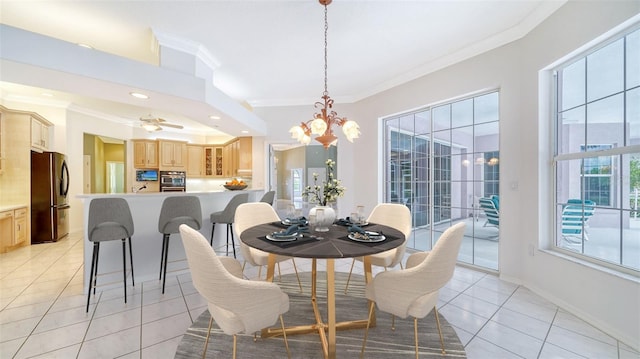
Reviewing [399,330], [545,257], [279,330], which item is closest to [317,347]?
[279,330]

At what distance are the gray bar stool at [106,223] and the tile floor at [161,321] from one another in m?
0.30

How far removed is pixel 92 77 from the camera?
260 centimetres

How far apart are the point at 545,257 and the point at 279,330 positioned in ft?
8.87

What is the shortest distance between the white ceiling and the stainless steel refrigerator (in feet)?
9.30

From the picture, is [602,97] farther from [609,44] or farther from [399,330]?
[399,330]

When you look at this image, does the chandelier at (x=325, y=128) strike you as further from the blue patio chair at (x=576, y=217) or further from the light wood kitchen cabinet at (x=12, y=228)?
the light wood kitchen cabinet at (x=12, y=228)

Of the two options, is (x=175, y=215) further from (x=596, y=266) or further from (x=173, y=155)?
(x=173, y=155)

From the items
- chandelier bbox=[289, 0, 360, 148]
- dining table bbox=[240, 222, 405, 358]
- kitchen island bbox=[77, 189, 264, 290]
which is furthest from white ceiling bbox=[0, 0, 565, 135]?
dining table bbox=[240, 222, 405, 358]

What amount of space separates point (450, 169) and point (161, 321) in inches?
153

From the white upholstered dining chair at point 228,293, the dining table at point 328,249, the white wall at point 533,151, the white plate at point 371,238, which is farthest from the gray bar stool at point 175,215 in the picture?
the white wall at point 533,151

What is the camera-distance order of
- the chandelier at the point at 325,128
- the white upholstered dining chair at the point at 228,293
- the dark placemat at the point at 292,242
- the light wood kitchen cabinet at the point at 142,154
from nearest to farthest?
1. the white upholstered dining chair at the point at 228,293
2. the dark placemat at the point at 292,242
3. the chandelier at the point at 325,128
4. the light wood kitchen cabinet at the point at 142,154

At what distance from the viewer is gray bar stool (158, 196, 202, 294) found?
291 cm

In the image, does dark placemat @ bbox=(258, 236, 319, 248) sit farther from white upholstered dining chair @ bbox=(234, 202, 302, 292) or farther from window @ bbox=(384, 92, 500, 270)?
window @ bbox=(384, 92, 500, 270)

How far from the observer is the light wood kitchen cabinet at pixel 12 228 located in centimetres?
407
